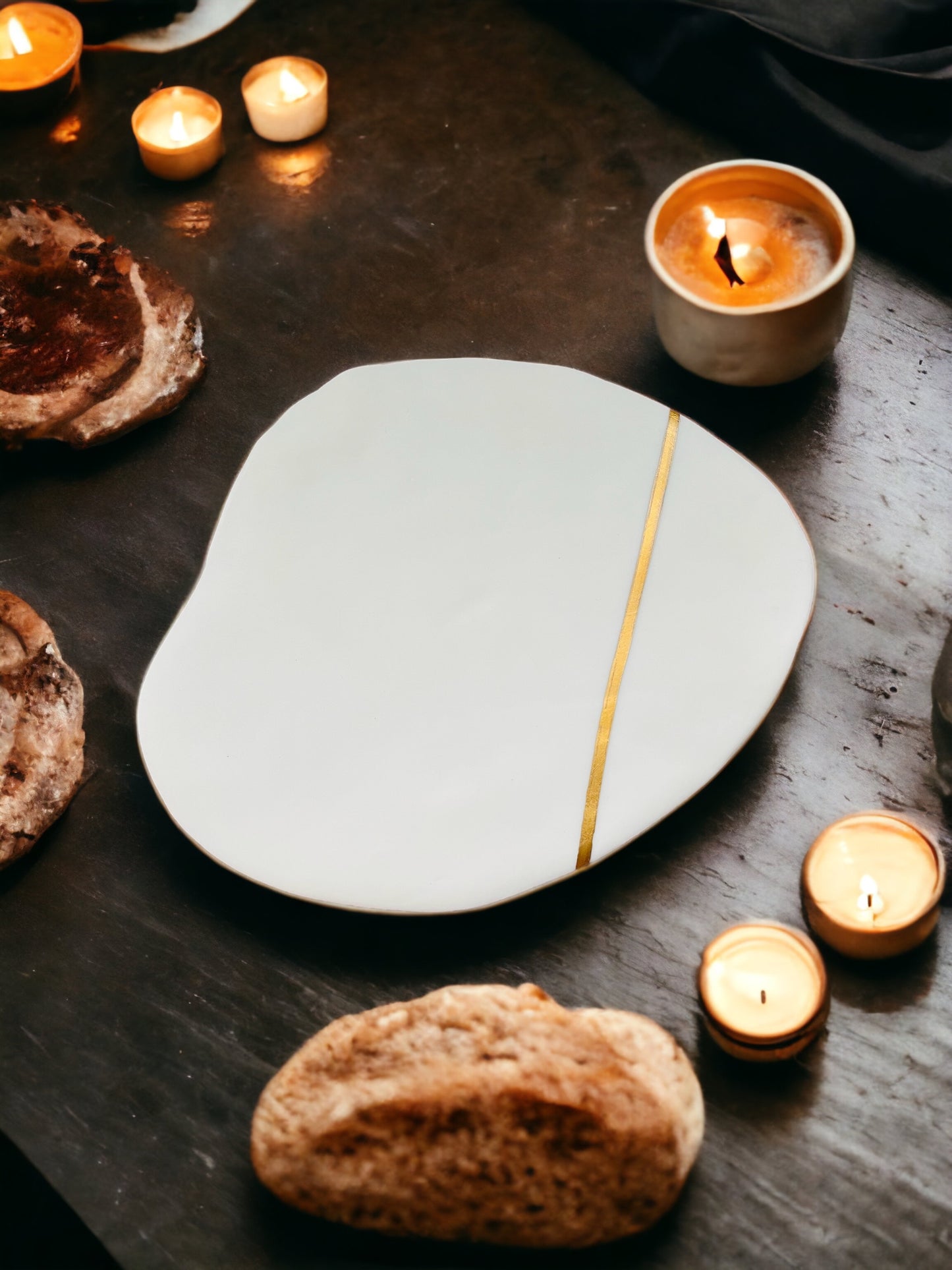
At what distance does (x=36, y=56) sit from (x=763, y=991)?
4.07 ft

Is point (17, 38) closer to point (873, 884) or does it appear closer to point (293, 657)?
point (293, 657)

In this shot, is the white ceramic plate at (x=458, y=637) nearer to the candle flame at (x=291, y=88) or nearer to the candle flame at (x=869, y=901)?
the candle flame at (x=869, y=901)

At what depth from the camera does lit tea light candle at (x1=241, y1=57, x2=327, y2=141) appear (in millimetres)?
1251

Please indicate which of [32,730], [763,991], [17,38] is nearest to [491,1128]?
[763,991]

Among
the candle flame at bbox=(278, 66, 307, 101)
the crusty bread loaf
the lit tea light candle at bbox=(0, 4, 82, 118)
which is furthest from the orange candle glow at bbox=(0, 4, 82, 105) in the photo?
the crusty bread loaf

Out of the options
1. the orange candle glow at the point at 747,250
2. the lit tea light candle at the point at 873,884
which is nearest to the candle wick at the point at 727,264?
the orange candle glow at the point at 747,250

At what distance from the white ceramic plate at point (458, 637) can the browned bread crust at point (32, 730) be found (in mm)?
73

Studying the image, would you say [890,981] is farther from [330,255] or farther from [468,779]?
[330,255]

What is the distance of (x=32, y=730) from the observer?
901mm

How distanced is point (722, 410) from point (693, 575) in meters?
0.21

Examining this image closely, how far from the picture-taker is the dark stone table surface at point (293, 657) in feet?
2.48

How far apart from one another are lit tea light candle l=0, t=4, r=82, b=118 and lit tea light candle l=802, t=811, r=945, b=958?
1130 mm

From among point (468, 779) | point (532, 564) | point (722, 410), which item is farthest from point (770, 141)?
point (468, 779)

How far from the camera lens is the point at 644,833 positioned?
0.85 metres
